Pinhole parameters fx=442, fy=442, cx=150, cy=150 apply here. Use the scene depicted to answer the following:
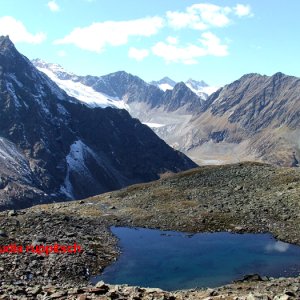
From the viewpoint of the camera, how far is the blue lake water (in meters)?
43.3

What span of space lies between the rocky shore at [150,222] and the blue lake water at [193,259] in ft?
6.53

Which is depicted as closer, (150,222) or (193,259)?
(193,259)

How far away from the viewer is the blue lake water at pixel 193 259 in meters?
43.3

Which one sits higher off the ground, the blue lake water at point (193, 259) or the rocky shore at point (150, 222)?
the rocky shore at point (150, 222)

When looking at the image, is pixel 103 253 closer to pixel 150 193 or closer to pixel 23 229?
pixel 23 229

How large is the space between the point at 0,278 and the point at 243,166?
63816 mm

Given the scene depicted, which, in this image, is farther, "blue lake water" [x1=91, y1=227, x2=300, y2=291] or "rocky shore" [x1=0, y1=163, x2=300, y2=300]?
"blue lake water" [x1=91, y1=227, x2=300, y2=291]

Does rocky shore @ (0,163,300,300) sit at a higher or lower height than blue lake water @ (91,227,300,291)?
higher

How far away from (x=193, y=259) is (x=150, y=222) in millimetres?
16296

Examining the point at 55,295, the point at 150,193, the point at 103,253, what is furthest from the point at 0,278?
the point at 150,193

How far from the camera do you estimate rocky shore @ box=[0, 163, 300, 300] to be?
31.4 metres

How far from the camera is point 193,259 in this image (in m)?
50.8

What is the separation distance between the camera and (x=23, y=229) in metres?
56.1

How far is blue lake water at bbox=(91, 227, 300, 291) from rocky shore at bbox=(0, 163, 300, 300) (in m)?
1.99
